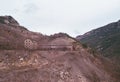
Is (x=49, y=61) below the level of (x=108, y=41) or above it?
below

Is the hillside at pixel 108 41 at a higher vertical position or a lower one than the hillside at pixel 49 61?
higher

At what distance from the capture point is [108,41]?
523ft

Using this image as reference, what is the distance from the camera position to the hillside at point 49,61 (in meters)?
41.6

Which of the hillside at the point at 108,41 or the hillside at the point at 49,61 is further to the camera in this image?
the hillside at the point at 108,41

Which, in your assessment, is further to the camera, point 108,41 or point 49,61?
point 108,41

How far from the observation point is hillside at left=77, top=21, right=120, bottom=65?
131 m

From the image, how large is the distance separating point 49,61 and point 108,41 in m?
117

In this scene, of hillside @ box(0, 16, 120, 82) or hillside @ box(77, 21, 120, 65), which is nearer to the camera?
hillside @ box(0, 16, 120, 82)

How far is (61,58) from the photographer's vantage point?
154 feet

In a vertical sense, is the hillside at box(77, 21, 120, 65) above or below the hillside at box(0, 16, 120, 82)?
above

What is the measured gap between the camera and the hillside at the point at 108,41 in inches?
5151

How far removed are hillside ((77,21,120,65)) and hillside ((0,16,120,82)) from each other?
51.5 meters

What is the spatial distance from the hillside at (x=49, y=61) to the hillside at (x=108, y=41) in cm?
5151

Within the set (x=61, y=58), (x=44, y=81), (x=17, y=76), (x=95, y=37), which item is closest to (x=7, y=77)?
(x=17, y=76)
